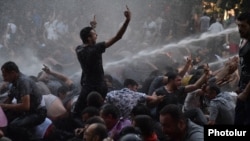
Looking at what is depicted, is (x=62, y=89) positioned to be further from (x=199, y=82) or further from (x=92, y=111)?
(x=199, y=82)

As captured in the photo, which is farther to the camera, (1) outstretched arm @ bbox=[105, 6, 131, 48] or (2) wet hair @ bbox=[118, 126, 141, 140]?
(1) outstretched arm @ bbox=[105, 6, 131, 48]

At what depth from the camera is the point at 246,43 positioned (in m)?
5.59

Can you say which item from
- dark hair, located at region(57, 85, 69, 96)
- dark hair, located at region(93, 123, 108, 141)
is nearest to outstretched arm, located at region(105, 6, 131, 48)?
dark hair, located at region(93, 123, 108, 141)

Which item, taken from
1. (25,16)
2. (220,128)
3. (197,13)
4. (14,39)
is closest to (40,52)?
(14,39)

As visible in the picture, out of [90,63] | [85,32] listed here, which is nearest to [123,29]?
[85,32]

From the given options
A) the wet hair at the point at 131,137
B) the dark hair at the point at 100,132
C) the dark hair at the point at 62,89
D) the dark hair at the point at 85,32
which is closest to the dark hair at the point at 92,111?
the dark hair at the point at 85,32

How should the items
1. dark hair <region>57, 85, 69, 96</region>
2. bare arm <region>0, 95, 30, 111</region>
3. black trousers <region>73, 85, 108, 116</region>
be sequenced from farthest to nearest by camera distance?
dark hair <region>57, 85, 69, 96</region>, black trousers <region>73, 85, 108, 116</region>, bare arm <region>0, 95, 30, 111</region>

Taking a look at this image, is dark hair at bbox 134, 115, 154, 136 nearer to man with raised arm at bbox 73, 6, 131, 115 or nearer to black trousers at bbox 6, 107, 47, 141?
man with raised arm at bbox 73, 6, 131, 115

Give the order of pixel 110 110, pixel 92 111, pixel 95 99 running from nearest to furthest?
pixel 110 110, pixel 92 111, pixel 95 99

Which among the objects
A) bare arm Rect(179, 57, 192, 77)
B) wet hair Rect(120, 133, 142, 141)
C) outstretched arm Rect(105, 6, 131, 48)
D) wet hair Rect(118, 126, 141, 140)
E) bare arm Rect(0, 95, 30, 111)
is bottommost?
wet hair Rect(120, 133, 142, 141)

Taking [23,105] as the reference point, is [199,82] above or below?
above

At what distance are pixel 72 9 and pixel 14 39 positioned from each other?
4174 mm

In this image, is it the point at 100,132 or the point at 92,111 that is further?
the point at 92,111

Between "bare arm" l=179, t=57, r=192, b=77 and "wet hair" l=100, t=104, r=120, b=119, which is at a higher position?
"bare arm" l=179, t=57, r=192, b=77
